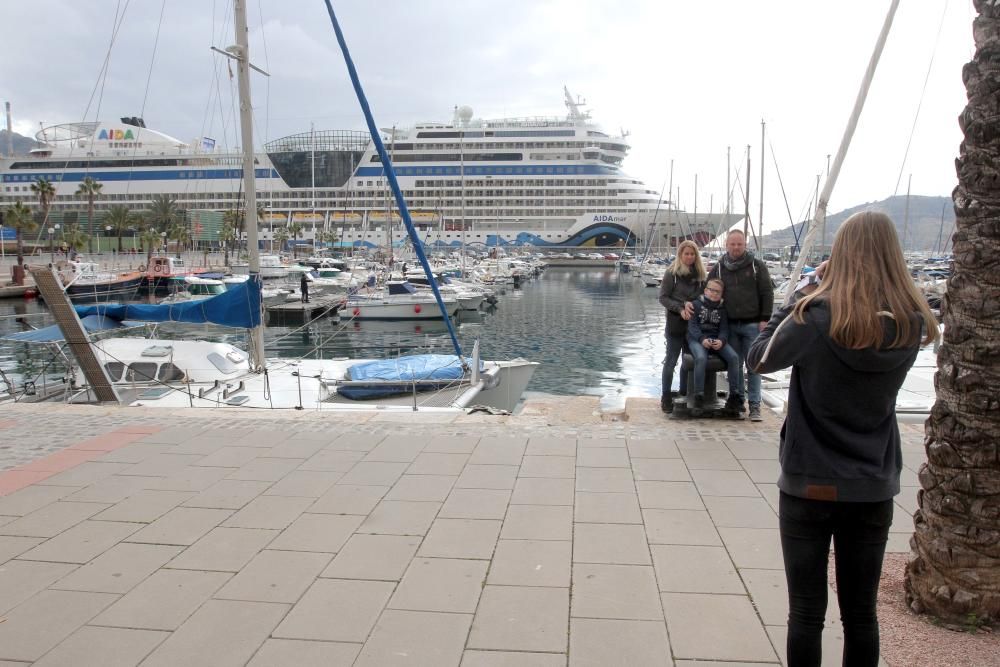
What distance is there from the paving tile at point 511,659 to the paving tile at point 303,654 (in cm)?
48

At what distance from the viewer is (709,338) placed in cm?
668

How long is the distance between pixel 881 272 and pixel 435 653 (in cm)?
222

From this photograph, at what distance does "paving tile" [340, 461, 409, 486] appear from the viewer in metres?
5.05

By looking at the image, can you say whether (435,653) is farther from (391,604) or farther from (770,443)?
(770,443)

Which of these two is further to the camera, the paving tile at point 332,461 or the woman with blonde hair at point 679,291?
the woman with blonde hair at point 679,291

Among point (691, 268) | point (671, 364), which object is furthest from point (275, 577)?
point (691, 268)

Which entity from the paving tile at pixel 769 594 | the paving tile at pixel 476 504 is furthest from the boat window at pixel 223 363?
the paving tile at pixel 769 594

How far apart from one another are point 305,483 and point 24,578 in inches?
70.3

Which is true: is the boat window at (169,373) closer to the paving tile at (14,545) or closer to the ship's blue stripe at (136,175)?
the paving tile at (14,545)

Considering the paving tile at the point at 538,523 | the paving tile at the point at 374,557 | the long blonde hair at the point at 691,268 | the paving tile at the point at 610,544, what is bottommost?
the paving tile at the point at 374,557

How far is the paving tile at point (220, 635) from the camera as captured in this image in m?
2.87

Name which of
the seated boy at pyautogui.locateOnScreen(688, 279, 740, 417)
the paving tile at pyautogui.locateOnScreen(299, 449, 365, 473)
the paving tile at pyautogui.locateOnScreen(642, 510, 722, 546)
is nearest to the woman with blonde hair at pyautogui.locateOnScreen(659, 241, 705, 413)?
the seated boy at pyautogui.locateOnScreen(688, 279, 740, 417)

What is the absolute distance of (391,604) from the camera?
328 centimetres

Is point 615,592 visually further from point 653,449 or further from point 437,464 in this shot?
point 653,449
